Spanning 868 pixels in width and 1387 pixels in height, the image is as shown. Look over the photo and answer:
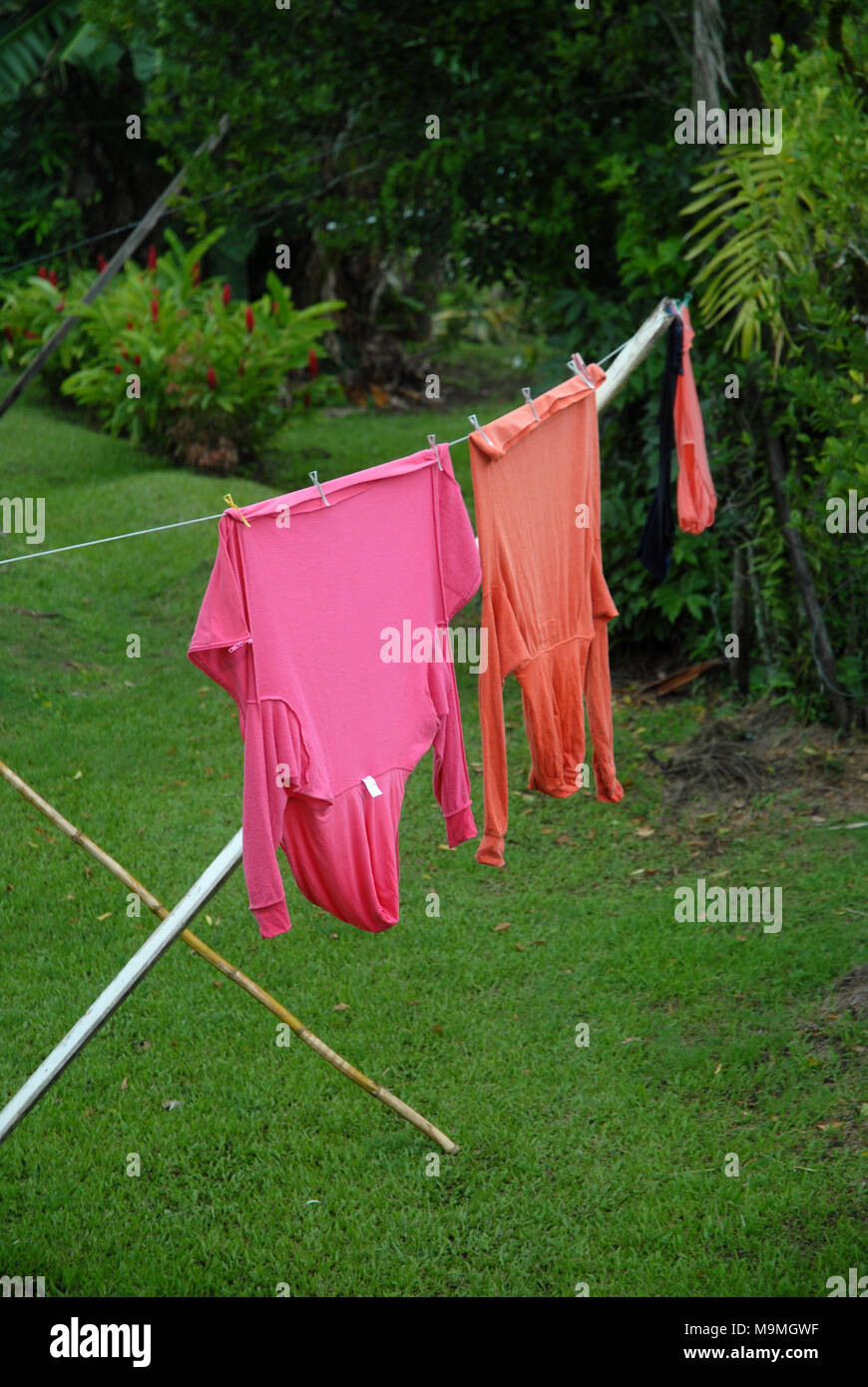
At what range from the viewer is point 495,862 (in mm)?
3764

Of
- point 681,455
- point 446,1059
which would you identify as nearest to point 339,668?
point 446,1059

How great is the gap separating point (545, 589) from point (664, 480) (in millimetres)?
1352

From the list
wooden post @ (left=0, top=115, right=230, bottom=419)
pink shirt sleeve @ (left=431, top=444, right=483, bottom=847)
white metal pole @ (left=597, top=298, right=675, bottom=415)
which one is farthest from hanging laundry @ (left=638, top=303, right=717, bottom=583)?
wooden post @ (left=0, top=115, right=230, bottom=419)

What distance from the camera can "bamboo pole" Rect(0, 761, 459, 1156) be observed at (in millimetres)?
3771

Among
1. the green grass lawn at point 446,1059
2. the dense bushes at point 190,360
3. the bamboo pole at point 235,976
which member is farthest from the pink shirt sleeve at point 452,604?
the dense bushes at point 190,360

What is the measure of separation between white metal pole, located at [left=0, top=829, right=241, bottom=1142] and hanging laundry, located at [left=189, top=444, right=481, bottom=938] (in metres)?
0.23

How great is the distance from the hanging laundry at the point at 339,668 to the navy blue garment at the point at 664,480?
5.71ft

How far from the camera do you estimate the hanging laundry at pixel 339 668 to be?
312 cm

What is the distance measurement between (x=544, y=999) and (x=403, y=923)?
83cm

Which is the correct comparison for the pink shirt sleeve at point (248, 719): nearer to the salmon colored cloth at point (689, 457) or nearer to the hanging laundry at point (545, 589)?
the hanging laundry at point (545, 589)

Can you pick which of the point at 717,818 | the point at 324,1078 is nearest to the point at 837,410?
the point at 717,818

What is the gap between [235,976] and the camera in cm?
385

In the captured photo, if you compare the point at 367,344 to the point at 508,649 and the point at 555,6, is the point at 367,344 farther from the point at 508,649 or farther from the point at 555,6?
the point at 508,649

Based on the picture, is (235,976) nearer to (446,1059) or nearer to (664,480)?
(446,1059)
